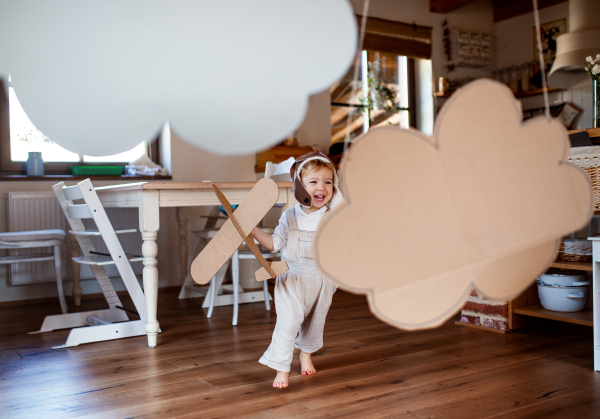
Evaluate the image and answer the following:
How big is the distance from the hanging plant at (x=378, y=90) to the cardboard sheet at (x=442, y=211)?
3885mm

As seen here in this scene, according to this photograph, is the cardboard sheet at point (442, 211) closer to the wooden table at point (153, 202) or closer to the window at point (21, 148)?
the wooden table at point (153, 202)

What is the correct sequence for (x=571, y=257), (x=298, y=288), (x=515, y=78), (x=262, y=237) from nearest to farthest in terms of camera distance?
1. (x=262, y=237)
2. (x=298, y=288)
3. (x=571, y=257)
4. (x=515, y=78)

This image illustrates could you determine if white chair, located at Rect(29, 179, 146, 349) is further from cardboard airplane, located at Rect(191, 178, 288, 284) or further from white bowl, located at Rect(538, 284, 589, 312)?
white bowl, located at Rect(538, 284, 589, 312)

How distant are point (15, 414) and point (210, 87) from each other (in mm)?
1258

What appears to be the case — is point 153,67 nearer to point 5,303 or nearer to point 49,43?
point 49,43

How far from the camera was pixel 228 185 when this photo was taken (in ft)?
7.61

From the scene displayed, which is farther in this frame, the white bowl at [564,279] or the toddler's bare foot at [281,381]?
the white bowl at [564,279]

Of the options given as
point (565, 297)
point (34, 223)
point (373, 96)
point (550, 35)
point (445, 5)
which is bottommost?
point (565, 297)

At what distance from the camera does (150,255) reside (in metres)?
2.25

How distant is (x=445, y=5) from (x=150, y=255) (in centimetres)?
337

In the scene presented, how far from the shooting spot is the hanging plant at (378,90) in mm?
4357

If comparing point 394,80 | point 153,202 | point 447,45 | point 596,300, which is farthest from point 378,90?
point 596,300

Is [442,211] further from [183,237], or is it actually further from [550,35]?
[550,35]

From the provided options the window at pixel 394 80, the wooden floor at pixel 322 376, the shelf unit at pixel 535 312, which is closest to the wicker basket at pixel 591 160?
the shelf unit at pixel 535 312
